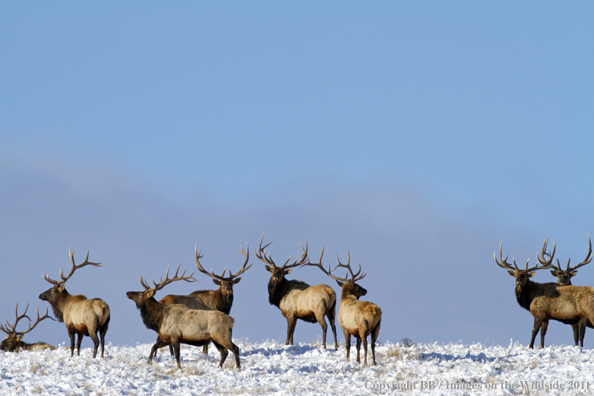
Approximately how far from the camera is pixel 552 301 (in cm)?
1852

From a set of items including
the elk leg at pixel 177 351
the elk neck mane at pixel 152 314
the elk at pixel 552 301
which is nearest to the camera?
the elk leg at pixel 177 351

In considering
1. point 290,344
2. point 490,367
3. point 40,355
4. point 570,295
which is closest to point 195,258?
point 290,344

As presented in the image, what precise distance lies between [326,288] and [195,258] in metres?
3.59

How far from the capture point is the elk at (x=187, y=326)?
15539 millimetres

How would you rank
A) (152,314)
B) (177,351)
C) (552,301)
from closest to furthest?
1. (177,351)
2. (152,314)
3. (552,301)

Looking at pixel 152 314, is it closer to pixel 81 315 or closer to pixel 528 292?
pixel 81 315

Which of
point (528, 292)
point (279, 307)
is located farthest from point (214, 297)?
point (528, 292)

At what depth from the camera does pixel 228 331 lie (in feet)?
51.0

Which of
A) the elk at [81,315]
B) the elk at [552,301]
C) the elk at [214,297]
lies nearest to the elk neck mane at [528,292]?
the elk at [552,301]

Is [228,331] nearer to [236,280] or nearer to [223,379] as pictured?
[223,379]

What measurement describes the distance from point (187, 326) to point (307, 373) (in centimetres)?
268

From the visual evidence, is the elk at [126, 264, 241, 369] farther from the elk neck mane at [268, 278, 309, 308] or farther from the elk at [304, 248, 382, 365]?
the elk neck mane at [268, 278, 309, 308]

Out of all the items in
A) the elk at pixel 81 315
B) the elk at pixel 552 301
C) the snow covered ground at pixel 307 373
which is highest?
the elk at pixel 552 301

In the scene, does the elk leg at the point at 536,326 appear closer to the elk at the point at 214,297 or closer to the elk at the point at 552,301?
the elk at the point at 552,301
